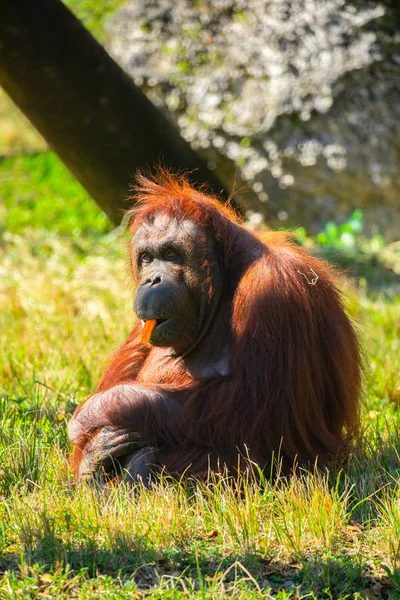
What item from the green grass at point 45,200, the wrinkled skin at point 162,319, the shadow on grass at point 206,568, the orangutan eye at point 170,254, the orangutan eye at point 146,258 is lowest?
the shadow on grass at point 206,568

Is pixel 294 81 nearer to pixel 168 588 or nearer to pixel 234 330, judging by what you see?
pixel 234 330

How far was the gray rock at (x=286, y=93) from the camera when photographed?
27.4 feet

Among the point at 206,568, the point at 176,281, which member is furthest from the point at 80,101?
the point at 206,568

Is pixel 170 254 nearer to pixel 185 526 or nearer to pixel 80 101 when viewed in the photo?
pixel 185 526

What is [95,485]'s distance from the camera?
3.77 meters

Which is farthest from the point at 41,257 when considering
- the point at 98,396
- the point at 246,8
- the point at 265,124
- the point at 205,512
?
the point at 205,512

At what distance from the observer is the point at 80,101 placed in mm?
5531

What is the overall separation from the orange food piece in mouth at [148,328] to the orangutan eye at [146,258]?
28cm

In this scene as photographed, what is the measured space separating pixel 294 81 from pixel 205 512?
18.9 ft

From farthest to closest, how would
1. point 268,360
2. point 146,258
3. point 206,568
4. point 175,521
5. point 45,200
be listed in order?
point 45,200
point 146,258
point 268,360
point 175,521
point 206,568

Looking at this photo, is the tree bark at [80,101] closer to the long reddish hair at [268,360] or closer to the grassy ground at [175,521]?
the grassy ground at [175,521]

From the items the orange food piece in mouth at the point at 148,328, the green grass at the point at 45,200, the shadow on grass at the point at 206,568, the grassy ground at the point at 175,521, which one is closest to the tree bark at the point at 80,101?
the grassy ground at the point at 175,521

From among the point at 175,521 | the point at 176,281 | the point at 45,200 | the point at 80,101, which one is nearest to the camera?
the point at 175,521

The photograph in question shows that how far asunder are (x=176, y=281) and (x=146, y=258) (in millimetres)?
210
